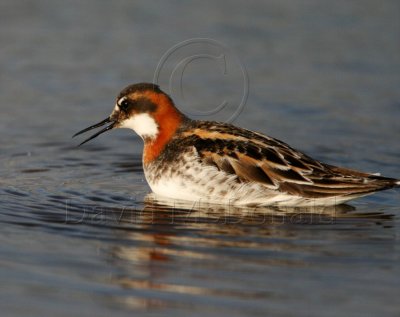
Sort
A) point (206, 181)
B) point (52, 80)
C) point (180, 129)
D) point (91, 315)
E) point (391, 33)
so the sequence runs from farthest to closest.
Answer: point (391, 33)
point (52, 80)
point (180, 129)
point (206, 181)
point (91, 315)

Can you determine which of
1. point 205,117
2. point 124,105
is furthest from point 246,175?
point 205,117

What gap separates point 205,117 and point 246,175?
3926 millimetres

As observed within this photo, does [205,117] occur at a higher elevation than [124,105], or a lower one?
higher

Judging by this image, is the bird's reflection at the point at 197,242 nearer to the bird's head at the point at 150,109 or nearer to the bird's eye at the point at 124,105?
the bird's head at the point at 150,109

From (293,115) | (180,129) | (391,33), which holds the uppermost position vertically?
(391,33)

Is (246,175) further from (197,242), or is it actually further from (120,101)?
(120,101)

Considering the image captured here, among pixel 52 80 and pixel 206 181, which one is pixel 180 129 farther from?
pixel 52 80

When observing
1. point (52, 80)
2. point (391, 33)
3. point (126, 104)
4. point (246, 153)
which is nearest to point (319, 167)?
point (246, 153)

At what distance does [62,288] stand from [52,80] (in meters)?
8.01

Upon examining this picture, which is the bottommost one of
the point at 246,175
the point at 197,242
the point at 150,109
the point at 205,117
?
the point at 197,242

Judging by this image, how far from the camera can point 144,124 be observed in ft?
37.3

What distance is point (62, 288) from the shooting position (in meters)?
7.70

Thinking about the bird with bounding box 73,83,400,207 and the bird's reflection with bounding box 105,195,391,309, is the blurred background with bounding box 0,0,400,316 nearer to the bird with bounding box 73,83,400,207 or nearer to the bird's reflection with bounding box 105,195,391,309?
the bird's reflection with bounding box 105,195,391,309

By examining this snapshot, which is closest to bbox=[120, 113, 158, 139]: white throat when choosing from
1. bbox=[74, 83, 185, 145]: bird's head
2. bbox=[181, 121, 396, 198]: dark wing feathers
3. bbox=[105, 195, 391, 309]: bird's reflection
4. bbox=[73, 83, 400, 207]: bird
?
bbox=[74, 83, 185, 145]: bird's head
